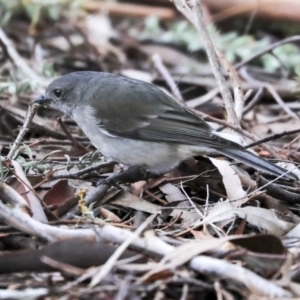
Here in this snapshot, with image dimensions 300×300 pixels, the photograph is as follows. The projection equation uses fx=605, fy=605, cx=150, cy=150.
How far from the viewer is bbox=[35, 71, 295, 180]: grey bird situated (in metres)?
3.54

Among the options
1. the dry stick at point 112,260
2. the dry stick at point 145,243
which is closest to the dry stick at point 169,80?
the dry stick at point 145,243

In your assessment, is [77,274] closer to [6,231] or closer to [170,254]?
[170,254]

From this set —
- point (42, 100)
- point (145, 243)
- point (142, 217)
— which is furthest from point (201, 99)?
point (145, 243)

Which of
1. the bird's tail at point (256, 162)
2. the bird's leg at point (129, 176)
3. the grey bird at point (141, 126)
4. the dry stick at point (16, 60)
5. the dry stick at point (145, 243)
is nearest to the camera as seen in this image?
the dry stick at point (145, 243)

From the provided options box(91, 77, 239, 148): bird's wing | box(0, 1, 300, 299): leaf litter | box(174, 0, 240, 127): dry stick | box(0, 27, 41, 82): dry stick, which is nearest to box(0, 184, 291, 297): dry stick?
box(0, 1, 300, 299): leaf litter

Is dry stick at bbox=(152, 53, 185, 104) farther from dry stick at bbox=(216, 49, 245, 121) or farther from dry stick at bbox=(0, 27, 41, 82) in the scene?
dry stick at bbox=(0, 27, 41, 82)

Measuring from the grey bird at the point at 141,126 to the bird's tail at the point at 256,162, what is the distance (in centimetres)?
2

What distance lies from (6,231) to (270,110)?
316cm

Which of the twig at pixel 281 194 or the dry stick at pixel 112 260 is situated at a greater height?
the dry stick at pixel 112 260

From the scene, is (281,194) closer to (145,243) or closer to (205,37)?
(145,243)

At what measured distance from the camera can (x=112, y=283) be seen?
222 cm

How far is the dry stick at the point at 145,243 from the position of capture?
2164 mm

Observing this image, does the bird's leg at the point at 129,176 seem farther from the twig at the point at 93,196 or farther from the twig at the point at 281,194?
the twig at the point at 281,194

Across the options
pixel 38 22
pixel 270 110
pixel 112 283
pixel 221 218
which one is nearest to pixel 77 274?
pixel 112 283
